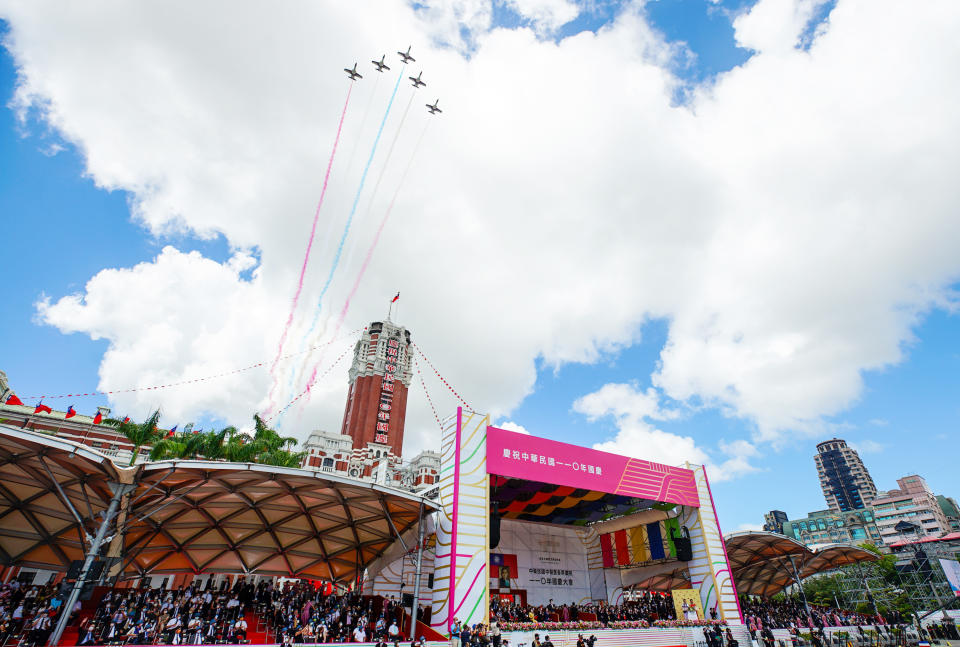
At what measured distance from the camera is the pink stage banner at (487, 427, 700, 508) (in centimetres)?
2383

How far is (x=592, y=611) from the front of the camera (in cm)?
2797

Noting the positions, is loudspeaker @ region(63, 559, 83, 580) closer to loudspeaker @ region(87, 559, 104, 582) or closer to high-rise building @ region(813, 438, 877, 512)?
loudspeaker @ region(87, 559, 104, 582)

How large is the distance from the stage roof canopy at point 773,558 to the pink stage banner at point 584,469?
22.1 ft

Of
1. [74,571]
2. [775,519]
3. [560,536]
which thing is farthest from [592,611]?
[775,519]

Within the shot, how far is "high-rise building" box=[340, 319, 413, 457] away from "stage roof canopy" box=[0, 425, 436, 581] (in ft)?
164

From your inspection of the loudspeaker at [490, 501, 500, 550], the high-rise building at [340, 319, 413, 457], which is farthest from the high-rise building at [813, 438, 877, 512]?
the loudspeaker at [490, 501, 500, 550]

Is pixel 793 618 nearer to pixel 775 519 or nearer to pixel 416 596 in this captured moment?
pixel 416 596

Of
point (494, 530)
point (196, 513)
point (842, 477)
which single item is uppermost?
point (842, 477)

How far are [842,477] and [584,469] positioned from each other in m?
184

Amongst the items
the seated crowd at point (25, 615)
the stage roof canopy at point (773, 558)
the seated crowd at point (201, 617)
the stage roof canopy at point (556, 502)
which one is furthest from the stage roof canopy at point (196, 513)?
the stage roof canopy at point (773, 558)

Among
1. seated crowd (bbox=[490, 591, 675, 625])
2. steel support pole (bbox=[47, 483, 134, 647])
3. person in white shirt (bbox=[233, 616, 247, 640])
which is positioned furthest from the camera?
seated crowd (bbox=[490, 591, 675, 625])

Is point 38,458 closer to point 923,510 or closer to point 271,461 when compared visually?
point 271,461

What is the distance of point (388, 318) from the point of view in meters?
90.3

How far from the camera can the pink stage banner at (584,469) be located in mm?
23828
